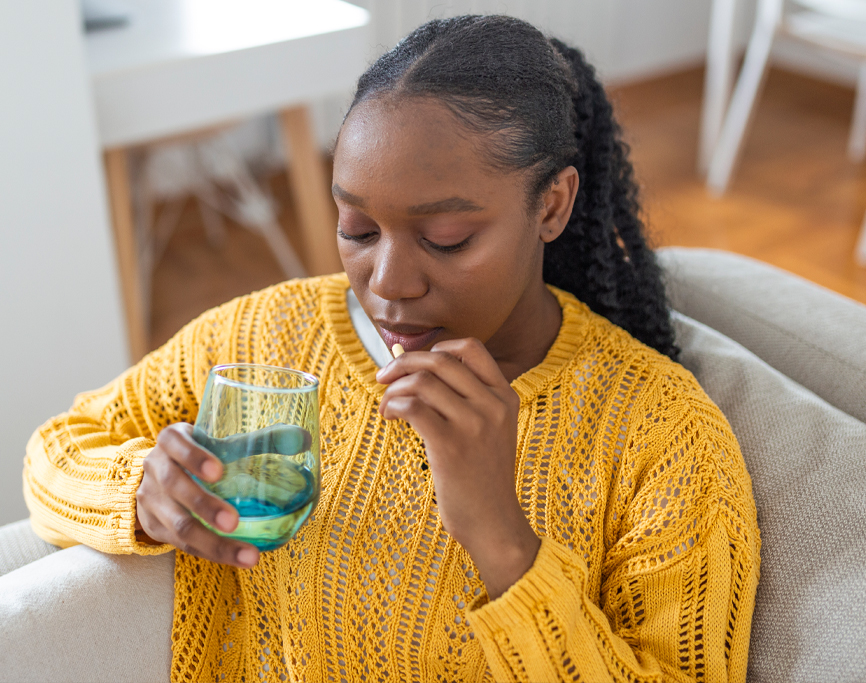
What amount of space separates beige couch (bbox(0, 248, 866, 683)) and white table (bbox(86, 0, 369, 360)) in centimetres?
98

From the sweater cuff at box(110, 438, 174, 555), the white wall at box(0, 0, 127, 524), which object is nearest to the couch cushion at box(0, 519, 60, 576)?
the sweater cuff at box(110, 438, 174, 555)

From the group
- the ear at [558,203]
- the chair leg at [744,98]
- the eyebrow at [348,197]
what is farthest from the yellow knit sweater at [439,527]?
the chair leg at [744,98]

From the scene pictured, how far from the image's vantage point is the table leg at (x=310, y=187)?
233cm

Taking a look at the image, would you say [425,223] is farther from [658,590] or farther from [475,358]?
[658,590]

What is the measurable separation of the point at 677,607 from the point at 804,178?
298cm

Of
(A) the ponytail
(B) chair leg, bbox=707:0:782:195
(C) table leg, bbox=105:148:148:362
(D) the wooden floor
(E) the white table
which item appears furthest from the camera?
(B) chair leg, bbox=707:0:782:195

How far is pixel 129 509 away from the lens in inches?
37.1

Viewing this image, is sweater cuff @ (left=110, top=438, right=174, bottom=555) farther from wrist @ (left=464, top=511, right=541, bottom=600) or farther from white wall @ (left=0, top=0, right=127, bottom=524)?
white wall @ (left=0, top=0, right=127, bottom=524)

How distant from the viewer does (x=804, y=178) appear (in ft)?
11.4

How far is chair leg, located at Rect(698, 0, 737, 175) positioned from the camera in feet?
10.8

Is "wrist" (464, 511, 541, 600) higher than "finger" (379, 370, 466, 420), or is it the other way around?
"finger" (379, 370, 466, 420)

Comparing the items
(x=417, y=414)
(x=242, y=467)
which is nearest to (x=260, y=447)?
(x=242, y=467)

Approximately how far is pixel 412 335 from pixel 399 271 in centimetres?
7

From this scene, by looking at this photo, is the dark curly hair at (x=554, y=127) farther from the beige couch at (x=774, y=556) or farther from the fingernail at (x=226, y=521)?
the fingernail at (x=226, y=521)
